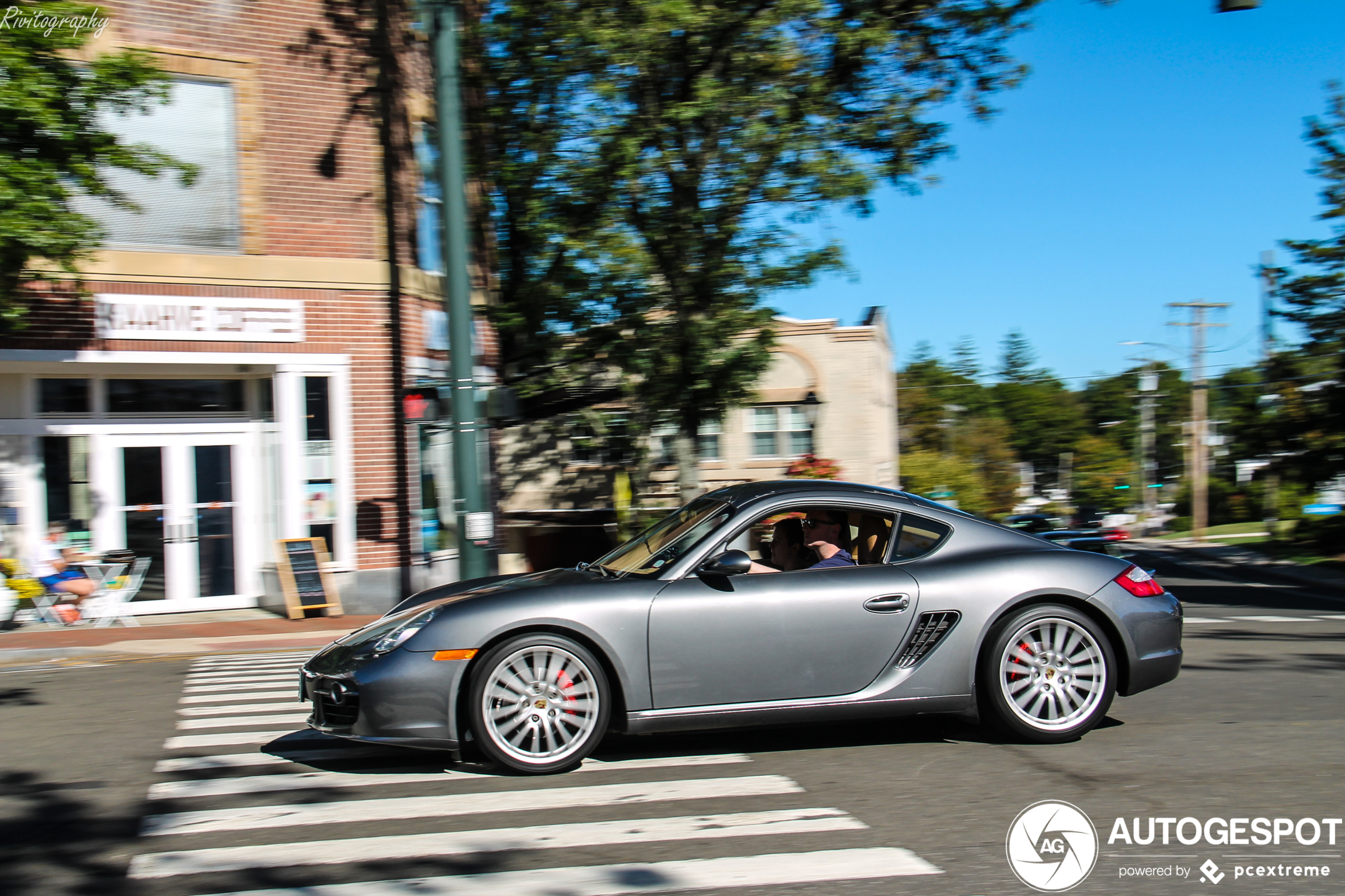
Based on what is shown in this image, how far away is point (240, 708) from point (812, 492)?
14.1ft

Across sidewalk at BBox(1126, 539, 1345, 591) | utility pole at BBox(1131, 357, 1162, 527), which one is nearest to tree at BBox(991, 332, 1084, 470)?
utility pole at BBox(1131, 357, 1162, 527)

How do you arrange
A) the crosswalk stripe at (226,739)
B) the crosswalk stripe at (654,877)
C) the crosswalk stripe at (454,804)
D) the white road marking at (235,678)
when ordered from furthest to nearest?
the white road marking at (235,678) < the crosswalk stripe at (226,739) < the crosswalk stripe at (454,804) < the crosswalk stripe at (654,877)

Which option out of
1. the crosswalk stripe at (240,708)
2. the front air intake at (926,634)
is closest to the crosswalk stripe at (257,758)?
the crosswalk stripe at (240,708)

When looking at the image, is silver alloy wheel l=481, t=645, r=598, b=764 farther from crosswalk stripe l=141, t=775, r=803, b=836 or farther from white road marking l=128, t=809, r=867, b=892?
white road marking l=128, t=809, r=867, b=892

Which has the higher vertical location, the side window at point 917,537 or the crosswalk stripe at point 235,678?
the side window at point 917,537

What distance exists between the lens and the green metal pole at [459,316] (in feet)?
34.0

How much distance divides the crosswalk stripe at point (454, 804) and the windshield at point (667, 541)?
108cm

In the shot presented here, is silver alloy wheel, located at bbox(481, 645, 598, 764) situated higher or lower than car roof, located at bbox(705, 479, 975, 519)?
lower

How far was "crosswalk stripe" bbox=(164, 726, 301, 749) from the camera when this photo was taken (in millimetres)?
6285

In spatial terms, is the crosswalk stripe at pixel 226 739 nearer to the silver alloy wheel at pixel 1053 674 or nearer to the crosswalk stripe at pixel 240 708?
the crosswalk stripe at pixel 240 708

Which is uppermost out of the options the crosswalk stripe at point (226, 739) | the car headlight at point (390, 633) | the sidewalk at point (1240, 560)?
the car headlight at point (390, 633)

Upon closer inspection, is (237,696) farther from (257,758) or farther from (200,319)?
(200,319)

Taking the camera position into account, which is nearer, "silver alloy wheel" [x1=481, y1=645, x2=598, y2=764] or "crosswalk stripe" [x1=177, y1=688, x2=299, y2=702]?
"silver alloy wheel" [x1=481, y1=645, x2=598, y2=764]

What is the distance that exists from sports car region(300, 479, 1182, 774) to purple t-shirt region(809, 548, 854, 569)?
0.07 feet
